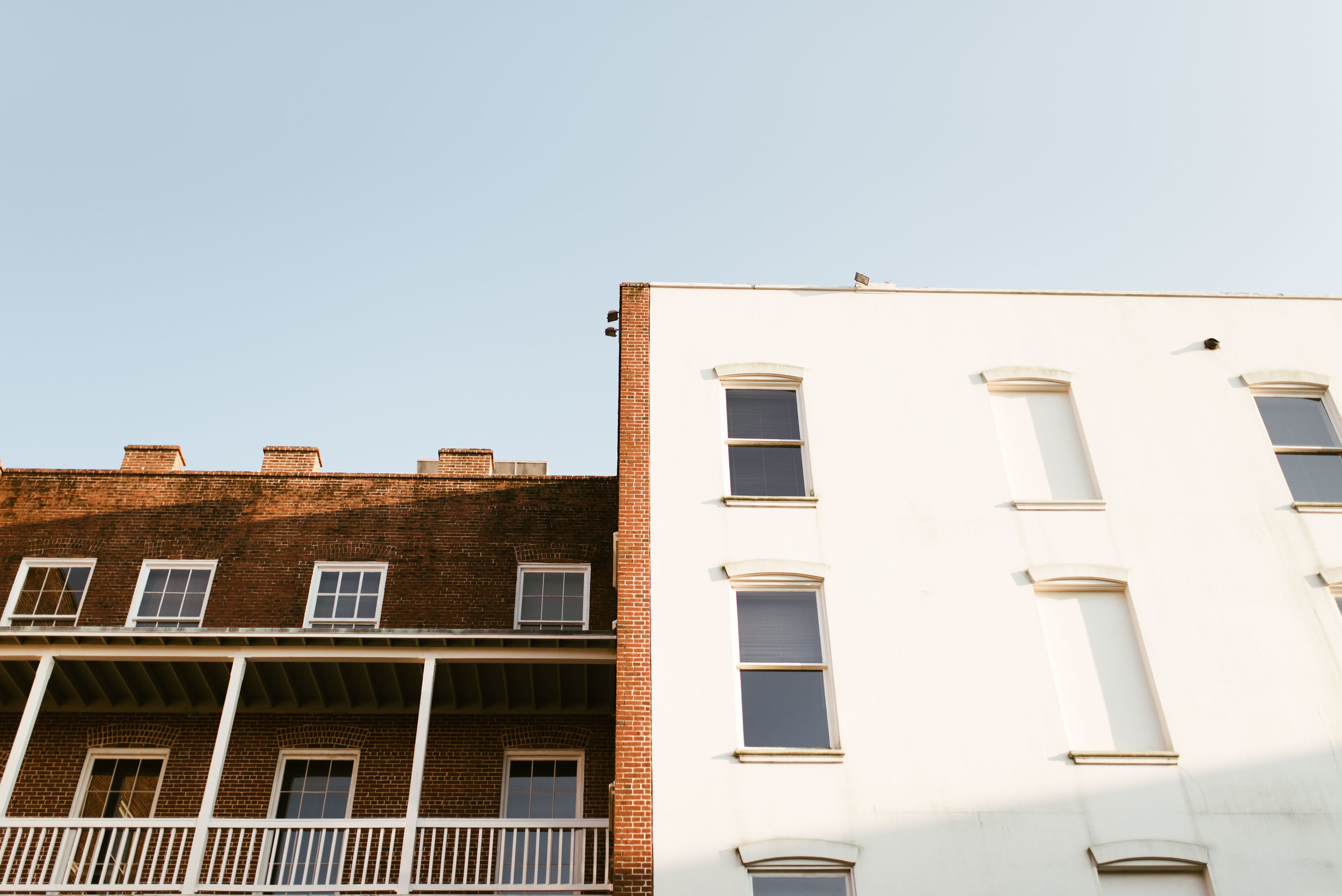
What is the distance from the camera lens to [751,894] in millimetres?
9805

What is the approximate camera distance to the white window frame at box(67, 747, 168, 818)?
46.3ft

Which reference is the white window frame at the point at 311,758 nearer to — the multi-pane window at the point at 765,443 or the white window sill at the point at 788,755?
the white window sill at the point at 788,755

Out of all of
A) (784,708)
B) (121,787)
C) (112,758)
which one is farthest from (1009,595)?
(112,758)

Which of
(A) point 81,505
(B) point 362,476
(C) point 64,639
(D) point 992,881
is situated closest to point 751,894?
(D) point 992,881

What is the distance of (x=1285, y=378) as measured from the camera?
13648mm

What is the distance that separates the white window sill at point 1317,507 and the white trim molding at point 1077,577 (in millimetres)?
2540

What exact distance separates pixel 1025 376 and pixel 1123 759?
5073 millimetres

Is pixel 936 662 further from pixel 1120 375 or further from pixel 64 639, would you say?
pixel 64 639

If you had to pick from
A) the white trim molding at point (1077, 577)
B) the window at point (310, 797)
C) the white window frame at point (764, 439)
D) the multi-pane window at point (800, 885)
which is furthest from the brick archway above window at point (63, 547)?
the white trim molding at point (1077, 577)

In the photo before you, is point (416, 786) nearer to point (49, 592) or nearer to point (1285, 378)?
point (49, 592)

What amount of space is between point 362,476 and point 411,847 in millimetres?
7953

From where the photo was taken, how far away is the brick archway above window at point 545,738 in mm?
14344

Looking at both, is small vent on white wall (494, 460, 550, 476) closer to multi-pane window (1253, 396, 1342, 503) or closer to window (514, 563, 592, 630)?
window (514, 563, 592, 630)

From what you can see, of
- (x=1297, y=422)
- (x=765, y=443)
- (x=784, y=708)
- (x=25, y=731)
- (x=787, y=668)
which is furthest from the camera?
(x=1297, y=422)
